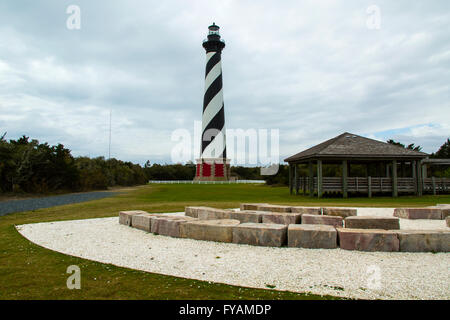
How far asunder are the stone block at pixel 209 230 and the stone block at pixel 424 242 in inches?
129

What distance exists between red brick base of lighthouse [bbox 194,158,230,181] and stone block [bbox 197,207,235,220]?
4199cm

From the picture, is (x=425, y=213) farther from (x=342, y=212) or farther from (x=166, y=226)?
A: (x=166, y=226)

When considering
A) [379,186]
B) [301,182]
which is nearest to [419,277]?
[379,186]

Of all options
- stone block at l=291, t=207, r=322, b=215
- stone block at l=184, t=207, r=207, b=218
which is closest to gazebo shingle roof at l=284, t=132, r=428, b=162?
stone block at l=291, t=207, r=322, b=215

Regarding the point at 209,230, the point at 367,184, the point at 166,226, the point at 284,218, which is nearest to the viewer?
the point at 209,230

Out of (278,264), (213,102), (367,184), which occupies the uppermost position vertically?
(213,102)

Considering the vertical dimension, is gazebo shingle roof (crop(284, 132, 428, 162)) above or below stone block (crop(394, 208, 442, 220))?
above

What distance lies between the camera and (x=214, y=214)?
29.3 feet

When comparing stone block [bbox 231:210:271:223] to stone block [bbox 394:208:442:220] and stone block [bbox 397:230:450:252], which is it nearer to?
stone block [bbox 397:230:450:252]

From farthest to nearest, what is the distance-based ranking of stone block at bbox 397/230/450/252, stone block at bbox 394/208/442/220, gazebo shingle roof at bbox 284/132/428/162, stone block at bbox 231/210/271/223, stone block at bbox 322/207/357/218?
gazebo shingle roof at bbox 284/132/428/162
stone block at bbox 394/208/442/220
stone block at bbox 322/207/357/218
stone block at bbox 231/210/271/223
stone block at bbox 397/230/450/252

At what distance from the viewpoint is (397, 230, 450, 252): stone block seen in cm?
561

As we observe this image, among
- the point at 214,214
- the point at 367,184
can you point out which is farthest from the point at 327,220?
the point at 367,184

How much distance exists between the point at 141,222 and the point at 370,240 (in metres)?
5.48
